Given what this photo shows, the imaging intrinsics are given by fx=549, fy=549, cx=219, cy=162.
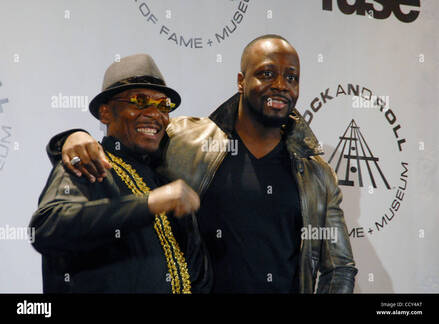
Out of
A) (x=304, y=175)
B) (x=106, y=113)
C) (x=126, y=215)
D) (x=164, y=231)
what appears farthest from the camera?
(x=304, y=175)

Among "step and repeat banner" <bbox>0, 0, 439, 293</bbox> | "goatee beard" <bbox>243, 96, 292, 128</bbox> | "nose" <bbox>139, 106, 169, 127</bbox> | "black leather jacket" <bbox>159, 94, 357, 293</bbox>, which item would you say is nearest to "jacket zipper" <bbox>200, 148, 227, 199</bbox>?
"black leather jacket" <bbox>159, 94, 357, 293</bbox>

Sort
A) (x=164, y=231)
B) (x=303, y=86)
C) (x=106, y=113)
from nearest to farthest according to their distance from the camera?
1. (x=164, y=231)
2. (x=106, y=113)
3. (x=303, y=86)

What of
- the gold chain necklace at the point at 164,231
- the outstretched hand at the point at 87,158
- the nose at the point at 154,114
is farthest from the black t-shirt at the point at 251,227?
the outstretched hand at the point at 87,158

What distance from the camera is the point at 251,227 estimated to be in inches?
101

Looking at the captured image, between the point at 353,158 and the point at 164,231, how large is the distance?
1.43m

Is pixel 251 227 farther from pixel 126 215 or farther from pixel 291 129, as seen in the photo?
pixel 126 215

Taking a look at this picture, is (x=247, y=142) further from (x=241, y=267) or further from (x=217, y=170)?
(x=241, y=267)

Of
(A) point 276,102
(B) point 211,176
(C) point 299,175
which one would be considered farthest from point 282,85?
(B) point 211,176

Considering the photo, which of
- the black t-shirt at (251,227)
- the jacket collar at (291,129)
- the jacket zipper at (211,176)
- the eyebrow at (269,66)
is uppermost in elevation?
the eyebrow at (269,66)

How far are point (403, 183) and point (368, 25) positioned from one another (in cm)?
97

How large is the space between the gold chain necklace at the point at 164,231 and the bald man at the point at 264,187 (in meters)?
0.30

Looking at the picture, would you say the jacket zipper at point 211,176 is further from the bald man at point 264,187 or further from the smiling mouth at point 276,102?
the smiling mouth at point 276,102

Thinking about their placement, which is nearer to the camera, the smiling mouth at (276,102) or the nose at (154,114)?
the nose at (154,114)

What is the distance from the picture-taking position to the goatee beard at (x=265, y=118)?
2.62 meters
